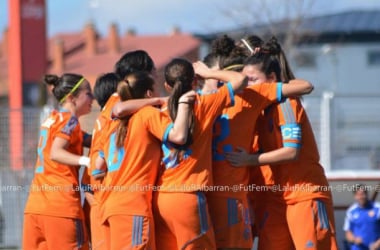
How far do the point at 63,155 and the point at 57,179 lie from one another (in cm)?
27

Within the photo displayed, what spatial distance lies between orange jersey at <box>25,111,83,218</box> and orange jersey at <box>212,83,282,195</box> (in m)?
1.54

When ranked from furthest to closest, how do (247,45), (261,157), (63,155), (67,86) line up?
1. (67,86)
2. (63,155)
3. (247,45)
4. (261,157)

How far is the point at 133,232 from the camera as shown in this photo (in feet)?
19.4

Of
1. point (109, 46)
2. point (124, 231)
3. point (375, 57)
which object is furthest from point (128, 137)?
point (109, 46)

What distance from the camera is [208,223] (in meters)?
5.93

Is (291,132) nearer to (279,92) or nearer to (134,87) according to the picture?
(279,92)

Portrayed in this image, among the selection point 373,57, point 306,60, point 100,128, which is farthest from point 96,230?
point 373,57

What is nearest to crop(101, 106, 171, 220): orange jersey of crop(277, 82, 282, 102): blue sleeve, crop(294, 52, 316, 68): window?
crop(277, 82, 282, 102): blue sleeve

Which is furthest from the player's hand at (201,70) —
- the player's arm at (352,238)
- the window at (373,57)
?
the window at (373,57)

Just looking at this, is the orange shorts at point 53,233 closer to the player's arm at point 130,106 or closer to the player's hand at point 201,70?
the player's arm at point 130,106

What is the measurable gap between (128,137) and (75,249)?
150 centimetres

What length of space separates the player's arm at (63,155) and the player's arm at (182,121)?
51.4 inches

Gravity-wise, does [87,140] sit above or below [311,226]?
above

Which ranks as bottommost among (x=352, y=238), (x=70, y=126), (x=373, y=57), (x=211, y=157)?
(x=352, y=238)
